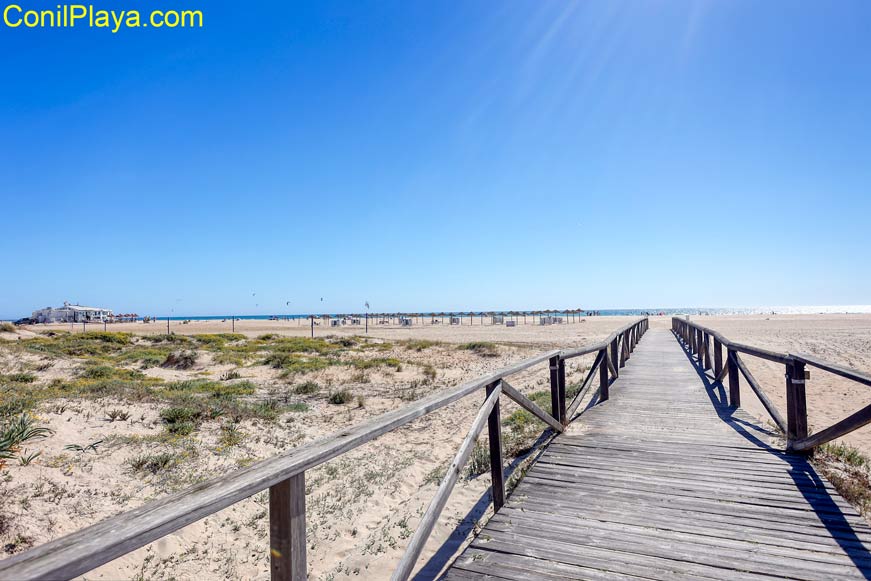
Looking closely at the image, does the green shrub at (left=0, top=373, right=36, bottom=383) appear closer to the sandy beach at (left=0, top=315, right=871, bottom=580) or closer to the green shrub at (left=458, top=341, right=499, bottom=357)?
the sandy beach at (left=0, top=315, right=871, bottom=580)

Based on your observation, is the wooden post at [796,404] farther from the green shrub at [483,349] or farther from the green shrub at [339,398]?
the green shrub at [483,349]

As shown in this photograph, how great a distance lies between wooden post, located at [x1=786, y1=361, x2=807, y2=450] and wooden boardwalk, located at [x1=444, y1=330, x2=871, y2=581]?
0.79 feet

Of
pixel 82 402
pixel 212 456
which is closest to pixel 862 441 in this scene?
pixel 212 456

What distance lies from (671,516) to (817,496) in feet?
4.32

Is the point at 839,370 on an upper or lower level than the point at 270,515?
upper

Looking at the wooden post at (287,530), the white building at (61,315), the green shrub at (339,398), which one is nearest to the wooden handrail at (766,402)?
the wooden post at (287,530)

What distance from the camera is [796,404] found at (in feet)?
15.1

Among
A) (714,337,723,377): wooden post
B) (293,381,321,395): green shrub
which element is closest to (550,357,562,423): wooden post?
(714,337,723,377): wooden post

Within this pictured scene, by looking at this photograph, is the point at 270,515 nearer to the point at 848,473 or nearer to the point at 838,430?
the point at 838,430

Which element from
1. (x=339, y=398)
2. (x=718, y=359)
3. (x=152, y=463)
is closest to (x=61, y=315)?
(x=339, y=398)

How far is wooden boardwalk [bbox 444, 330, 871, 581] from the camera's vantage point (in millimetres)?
2660

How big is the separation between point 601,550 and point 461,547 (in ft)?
3.83

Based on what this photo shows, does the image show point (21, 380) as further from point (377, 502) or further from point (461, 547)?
point (461, 547)

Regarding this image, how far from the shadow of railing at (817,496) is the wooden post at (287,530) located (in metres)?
3.11
